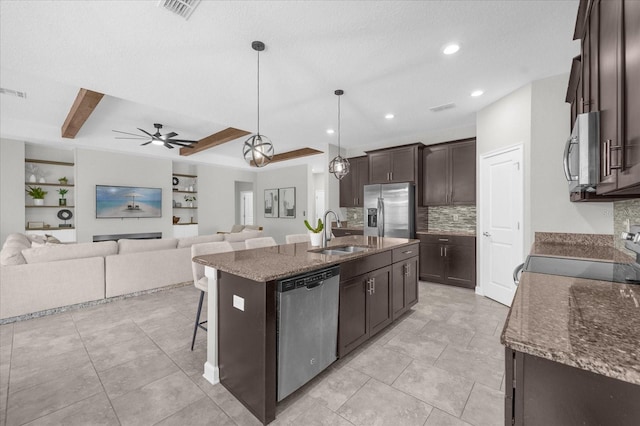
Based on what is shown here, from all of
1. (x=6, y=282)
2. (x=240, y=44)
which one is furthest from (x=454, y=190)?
(x=6, y=282)

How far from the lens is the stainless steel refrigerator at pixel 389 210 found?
4.88 m

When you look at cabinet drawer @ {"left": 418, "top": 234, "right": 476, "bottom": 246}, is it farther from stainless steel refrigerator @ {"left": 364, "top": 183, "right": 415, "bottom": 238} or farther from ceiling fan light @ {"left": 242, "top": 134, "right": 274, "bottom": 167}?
ceiling fan light @ {"left": 242, "top": 134, "right": 274, "bottom": 167}

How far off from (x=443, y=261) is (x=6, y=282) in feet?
19.0

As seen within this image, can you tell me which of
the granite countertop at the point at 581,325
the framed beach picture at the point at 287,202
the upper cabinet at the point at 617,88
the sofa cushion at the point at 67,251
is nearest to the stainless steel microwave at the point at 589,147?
the upper cabinet at the point at 617,88

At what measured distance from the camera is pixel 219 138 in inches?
229

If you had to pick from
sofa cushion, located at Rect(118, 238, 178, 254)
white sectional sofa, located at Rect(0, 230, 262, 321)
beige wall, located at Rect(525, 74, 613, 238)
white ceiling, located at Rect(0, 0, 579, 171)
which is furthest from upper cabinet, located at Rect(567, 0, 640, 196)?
sofa cushion, located at Rect(118, 238, 178, 254)

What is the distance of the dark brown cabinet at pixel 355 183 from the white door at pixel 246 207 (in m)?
5.08

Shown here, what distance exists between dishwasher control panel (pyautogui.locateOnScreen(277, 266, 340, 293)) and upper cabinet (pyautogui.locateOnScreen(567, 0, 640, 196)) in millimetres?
1514

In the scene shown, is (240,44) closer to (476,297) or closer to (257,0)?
(257,0)

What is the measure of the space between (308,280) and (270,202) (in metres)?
7.47

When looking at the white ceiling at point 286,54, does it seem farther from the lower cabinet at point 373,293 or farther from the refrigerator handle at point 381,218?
the lower cabinet at point 373,293

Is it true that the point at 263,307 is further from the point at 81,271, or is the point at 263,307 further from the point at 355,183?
the point at 355,183

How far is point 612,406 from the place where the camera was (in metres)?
0.63

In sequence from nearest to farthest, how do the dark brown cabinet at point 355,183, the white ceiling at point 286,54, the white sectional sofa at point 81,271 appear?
the white ceiling at point 286,54 → the white sectional sofa at point 81,271 → the dark brown cabinet at point 355,183
